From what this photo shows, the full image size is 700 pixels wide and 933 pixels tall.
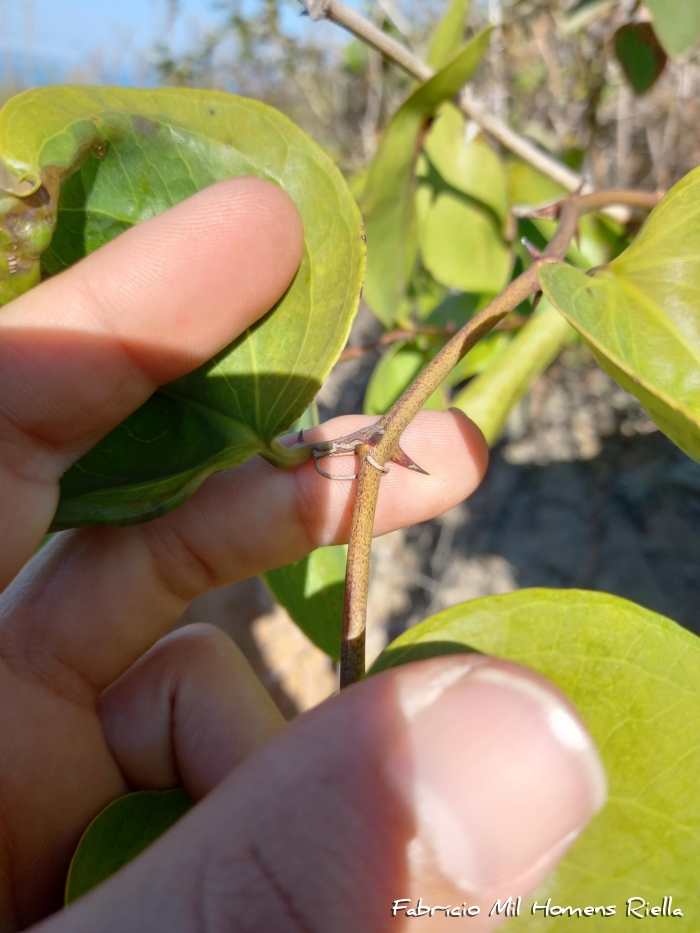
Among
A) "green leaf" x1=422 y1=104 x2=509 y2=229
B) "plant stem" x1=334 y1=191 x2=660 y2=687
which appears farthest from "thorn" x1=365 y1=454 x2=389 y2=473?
"green leaf" x1=422 y1=104 x2=509 y2=229

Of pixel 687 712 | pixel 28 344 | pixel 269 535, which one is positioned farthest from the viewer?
pixel 269 535

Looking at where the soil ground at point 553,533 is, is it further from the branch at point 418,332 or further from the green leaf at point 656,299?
the green leaf at point 656,299

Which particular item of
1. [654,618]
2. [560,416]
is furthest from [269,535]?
[560,416]

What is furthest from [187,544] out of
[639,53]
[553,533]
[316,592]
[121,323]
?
[639,53]

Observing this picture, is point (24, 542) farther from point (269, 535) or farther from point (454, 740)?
point (454, 740)

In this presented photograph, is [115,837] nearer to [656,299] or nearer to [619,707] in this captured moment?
[619,707]
